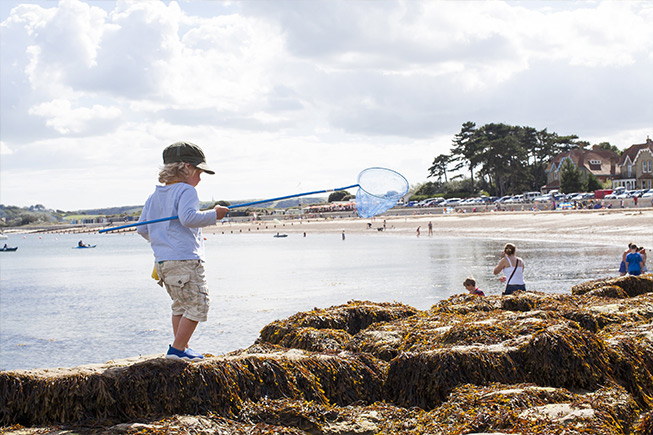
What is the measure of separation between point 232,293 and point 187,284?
2073cm

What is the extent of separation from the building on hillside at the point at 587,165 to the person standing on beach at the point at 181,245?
114 metres

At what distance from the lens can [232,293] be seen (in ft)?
81.9

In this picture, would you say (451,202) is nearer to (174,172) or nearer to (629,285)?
(629,285)

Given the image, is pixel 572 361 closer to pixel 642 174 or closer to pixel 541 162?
pixel 642 174

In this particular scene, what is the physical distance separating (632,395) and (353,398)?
1.95m

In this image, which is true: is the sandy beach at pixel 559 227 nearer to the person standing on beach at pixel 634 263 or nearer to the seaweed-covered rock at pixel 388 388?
the person standing on beach at pixel 634 263

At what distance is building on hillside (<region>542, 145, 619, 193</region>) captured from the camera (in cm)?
11181

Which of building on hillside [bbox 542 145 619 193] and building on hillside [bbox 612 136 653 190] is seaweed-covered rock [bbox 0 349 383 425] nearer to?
building on hillside [bbox 612 136 653 190]

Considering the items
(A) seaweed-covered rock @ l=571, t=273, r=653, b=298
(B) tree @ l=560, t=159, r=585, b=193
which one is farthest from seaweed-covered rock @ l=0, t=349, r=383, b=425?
(B) tree @ l=560, t=159, r=585, b=193

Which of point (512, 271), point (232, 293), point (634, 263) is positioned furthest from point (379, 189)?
point (232, 293)

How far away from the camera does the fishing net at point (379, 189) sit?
6453 mm

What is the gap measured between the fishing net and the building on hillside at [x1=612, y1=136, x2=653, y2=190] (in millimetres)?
108355

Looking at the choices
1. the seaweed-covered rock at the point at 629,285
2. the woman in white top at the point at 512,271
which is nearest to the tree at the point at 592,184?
the woman in white top at the point at 512,271

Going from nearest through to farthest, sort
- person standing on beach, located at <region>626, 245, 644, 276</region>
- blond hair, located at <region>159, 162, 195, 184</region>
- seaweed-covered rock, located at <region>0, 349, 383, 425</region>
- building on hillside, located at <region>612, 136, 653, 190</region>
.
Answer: seaweed-covered rock, located at <region>0, 349, 383, 425</region> → blond hair, located at <region>159, 162, 195, 184</region> → person standing on beach, located at <region>626, 245, 644, 276</region> → building on hillside, located at <region>612, 136, 653, 190</region>
